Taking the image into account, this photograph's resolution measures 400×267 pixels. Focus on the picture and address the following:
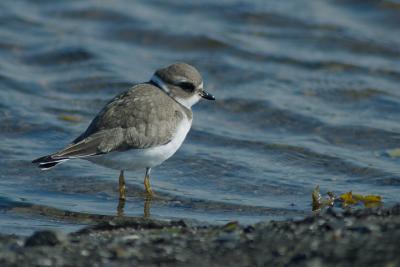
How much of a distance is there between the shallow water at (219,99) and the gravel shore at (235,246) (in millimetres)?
1644

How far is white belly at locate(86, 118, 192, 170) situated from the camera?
7641 millimetres

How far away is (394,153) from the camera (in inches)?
376

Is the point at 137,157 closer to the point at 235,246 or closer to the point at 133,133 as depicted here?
the point at 133,133

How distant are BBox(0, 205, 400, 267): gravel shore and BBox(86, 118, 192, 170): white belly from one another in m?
1.43

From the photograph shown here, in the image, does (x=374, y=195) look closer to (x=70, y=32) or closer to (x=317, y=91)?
(x=317, y=91)

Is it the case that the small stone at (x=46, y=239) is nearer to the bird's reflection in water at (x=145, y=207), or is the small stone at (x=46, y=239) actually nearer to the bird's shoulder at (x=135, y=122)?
the bird's shoulder at (x=135, y=122)

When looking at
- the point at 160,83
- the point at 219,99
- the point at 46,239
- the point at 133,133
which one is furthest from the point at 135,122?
the point at 219,99

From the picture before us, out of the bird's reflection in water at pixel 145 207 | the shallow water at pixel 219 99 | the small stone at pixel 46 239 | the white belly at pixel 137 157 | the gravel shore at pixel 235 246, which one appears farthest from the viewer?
the shallow water at pixel 219 99

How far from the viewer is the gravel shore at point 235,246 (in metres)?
5.09

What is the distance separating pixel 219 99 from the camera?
11336 mm

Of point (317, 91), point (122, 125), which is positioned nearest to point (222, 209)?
point (122, 125)

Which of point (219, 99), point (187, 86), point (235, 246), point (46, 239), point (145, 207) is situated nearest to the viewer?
point (235, 246)

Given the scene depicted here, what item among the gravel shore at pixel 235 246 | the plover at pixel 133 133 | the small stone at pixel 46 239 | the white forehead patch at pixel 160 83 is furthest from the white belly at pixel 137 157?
the small stone at pixel 46 239

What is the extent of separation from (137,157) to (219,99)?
377cm
